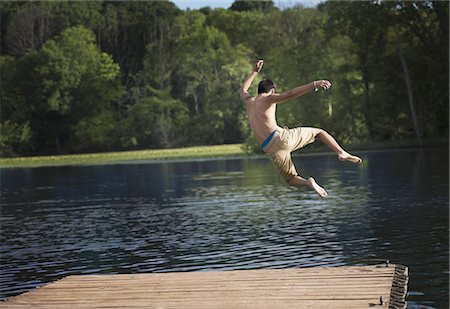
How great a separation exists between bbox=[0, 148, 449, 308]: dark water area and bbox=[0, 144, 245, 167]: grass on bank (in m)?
36.2

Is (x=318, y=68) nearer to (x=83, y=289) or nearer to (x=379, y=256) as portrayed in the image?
(x=379, y=256)

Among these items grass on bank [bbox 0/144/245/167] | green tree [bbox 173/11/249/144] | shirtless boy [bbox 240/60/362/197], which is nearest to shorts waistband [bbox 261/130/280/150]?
shirtless boy [bbox 240/60/362/197]

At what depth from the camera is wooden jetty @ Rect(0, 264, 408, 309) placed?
44.4 ft

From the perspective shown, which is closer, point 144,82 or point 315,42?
point 315,42

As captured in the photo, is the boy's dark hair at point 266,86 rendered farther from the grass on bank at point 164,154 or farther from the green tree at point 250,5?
the green tree at point 250,5

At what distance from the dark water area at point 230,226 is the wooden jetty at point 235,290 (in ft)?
7.63

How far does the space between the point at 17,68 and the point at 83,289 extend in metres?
93.9

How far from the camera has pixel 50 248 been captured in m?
27.0

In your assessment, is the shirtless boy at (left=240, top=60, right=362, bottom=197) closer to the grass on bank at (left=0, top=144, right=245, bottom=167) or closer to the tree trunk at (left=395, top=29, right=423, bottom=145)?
the tree trunk at (left=395, top=29, right=423, bottom=145)

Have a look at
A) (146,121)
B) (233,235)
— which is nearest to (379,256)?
(233,235)

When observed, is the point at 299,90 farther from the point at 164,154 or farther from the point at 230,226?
the point at 164,154

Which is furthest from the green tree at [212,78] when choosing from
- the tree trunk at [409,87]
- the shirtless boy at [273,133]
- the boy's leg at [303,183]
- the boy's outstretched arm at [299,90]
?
the boy's outstretched arm at [299,90]

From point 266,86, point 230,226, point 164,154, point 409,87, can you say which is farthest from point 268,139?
point 164,154

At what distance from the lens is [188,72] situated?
108125 millimetres
